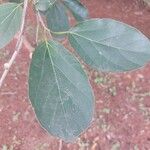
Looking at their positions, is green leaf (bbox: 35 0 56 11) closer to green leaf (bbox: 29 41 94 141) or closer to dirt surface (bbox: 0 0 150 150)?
green leaf (bbox: 29 41 94 141)

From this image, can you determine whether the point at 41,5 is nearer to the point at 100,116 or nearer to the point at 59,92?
the point at 59,92

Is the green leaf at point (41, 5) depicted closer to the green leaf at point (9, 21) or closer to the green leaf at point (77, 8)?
the green leaf at point (9, 21)

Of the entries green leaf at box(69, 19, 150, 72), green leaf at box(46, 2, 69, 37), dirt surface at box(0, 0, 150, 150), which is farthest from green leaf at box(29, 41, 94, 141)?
dirt surface at box(0, 0, 150, 150)

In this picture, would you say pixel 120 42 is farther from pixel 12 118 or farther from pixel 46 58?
pixel 12 118

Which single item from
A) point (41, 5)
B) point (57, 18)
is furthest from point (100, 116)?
point (41, 5)

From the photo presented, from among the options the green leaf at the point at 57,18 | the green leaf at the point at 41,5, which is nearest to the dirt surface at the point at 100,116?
the green leaf at the point at 57,18

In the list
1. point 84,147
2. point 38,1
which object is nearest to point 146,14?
point 84,147

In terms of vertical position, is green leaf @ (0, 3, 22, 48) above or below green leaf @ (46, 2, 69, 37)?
above
